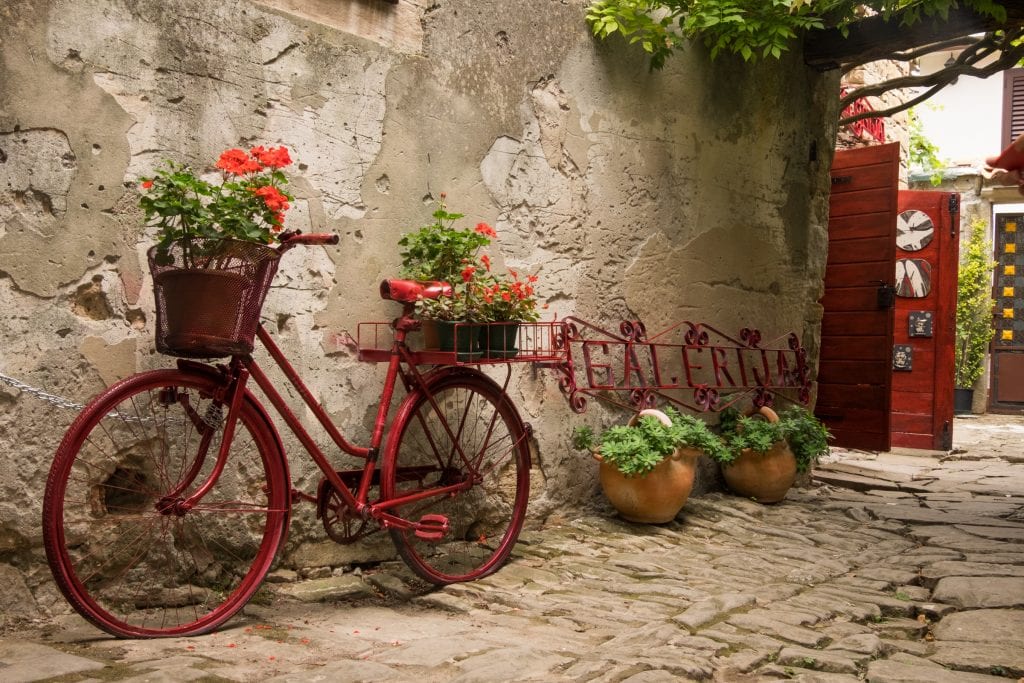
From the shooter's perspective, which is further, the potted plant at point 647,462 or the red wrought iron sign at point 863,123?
the red wrought iron sign at point 863,123

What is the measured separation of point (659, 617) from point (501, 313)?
1259 mm

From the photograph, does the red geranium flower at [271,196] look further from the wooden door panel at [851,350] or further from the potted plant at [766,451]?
the wooden door panel at [851,350]

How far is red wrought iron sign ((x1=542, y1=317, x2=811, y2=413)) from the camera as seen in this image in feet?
14.8

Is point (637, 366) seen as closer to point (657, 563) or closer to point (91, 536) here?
point (657, 563)

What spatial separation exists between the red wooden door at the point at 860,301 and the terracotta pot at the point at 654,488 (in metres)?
2.79

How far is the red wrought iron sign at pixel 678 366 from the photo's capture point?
14.8 ft

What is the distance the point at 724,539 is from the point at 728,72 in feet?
8.95

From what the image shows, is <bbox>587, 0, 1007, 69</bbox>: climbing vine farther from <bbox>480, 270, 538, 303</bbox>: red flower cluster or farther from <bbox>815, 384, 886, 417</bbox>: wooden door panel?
<bbox>815, 384, 886, 417</bbox>: wooden door panel

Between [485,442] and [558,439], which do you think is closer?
[485,442]

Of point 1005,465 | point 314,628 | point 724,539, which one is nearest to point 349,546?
point 314,628

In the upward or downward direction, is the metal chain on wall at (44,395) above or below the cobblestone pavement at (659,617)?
above

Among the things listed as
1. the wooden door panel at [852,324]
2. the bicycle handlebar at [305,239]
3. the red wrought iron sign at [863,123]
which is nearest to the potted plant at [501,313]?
the bicycle handlebar at [305,239]

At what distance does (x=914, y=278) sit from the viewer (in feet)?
28.1

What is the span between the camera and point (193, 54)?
10.2 ft
